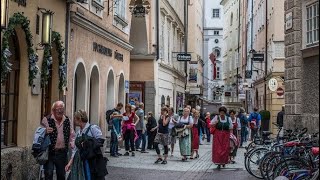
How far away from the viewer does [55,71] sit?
14.1 m

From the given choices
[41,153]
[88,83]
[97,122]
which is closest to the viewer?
[41,153]

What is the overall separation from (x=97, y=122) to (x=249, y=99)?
35012mm

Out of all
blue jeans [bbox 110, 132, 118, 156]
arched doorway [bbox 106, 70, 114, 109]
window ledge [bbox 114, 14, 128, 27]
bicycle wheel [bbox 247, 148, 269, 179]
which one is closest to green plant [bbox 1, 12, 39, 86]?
bicycle wheel [bbox 247, 148, 269, 179]

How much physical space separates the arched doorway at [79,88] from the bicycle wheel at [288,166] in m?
7.70

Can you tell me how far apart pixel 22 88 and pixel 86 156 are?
3252 mm

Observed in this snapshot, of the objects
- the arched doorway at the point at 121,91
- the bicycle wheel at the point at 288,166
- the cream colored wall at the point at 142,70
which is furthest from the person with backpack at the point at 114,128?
the cream colored wall at the point at 142,70

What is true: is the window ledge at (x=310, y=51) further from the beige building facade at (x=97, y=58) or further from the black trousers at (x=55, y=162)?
the black trousers at (x=55, y=162)

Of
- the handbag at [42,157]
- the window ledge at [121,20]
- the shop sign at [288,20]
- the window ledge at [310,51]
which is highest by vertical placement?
the window ledge at [121,20]

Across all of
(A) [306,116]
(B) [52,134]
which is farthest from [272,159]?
(B) [52,134]

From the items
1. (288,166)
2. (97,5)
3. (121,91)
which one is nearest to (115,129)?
(97,5)

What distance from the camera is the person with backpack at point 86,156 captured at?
8.99 meters

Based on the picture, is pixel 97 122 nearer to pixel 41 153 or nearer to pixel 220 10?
pixel 41 153

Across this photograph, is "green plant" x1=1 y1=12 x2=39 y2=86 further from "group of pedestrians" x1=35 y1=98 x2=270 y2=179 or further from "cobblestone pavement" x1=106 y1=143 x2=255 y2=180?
"cobblestone pavement" x1=106 y1=143 x2=255 y2=180

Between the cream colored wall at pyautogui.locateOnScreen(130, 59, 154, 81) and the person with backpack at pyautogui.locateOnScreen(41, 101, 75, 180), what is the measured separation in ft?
64.7
